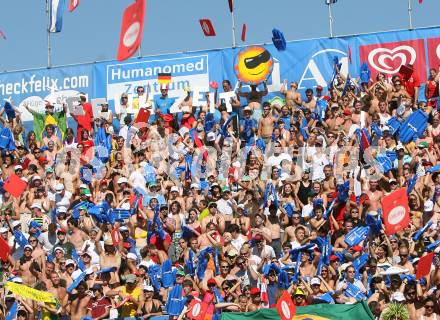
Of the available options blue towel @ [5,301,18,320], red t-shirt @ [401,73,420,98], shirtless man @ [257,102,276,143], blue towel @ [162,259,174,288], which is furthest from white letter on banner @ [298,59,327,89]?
blue towel @ [5,301,18,320]

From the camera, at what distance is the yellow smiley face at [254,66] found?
21641 millimetres

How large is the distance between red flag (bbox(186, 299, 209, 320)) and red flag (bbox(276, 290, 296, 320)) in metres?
1.55

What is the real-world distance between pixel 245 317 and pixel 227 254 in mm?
2488

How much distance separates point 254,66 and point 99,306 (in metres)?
8.09

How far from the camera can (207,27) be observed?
2277cm

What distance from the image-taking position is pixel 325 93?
835 inches

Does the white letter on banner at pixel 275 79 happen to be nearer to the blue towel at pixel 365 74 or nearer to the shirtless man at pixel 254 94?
the shirtless man at pixel 254 94

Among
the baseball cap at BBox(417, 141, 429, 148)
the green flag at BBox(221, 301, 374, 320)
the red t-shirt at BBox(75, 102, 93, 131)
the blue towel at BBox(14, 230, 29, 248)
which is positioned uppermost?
the red t-shirt at BBox(75, 102, 93, 131)

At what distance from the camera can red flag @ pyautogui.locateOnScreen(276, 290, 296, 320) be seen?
13.0 m

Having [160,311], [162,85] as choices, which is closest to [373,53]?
[162,85]

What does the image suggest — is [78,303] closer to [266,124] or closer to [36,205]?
[36,205]

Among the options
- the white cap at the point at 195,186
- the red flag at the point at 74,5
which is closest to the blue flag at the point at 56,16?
the red flag at the point at 74,5

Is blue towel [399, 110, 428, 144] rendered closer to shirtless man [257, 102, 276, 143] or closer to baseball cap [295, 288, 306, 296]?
shirtless man [257, 102, 276, 143]

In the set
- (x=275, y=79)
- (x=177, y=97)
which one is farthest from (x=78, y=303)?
(x=275, y=79)
